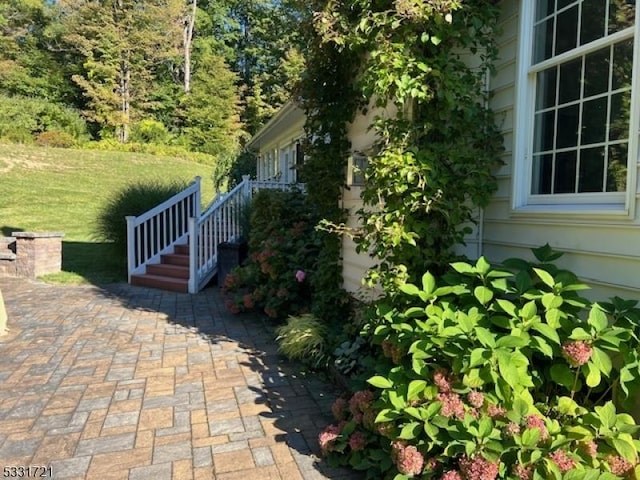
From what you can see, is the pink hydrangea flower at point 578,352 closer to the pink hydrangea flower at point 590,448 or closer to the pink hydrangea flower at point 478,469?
the pink hydrangea flower at point 590,448

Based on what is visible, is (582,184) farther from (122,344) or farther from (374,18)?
(122,344)

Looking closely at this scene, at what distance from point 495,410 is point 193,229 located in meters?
6.57

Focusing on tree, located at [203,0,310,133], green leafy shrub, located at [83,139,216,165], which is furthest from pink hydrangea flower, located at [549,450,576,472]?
tree, located at [203,0,310,133]

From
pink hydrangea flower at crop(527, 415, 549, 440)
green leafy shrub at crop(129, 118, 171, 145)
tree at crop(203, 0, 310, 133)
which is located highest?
tree at crop(203, 0, 310, 133)

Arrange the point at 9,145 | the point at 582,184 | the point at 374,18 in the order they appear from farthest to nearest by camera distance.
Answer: the point at 9,145 < the point at 374,18 < the point at 582,184

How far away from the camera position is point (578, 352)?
6.82ft

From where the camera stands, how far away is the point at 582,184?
2844 mm

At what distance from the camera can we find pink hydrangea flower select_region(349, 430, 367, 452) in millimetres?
2602

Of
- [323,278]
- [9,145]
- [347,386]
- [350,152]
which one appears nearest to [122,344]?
[323,278]

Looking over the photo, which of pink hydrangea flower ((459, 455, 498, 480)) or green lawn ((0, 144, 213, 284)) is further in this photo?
green lawn ((0, 144, 213, 284))

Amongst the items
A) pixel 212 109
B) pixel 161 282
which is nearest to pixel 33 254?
pixel 161 282

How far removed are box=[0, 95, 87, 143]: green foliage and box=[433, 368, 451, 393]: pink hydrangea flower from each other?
27208 millimetres

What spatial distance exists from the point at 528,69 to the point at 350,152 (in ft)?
6.45

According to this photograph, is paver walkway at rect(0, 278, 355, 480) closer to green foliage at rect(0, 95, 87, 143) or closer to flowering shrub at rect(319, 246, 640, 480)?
flowering shrub at rect(319, 246, 640, 480)
